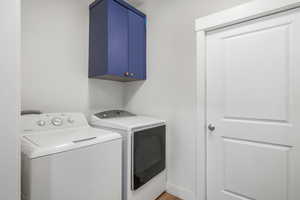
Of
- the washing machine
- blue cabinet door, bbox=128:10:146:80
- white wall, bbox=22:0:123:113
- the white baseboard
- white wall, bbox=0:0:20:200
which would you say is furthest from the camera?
blue cabinet door, bbox=128:10:146:80

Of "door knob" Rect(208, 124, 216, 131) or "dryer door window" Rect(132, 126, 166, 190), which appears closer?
"dryer door window" Rect(132, 126, 166, 190)

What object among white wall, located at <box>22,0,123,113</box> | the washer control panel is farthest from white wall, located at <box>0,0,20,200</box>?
white wall, located at <box>22,0,123,113</box>

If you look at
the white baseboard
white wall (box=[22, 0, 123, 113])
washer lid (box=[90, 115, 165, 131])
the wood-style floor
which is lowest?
the wood-style floor

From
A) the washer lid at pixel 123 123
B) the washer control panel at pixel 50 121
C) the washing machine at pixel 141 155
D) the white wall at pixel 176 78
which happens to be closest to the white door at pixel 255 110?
the white wall at pixel 176 78

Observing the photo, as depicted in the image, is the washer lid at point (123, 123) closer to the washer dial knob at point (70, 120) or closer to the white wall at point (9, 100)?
the washer dial knob at point (70, 120)

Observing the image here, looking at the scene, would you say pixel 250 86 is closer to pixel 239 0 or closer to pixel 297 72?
pixel 297 72

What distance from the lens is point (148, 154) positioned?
1.60m

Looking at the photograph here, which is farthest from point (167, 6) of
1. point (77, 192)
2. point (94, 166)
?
point (77, 192)

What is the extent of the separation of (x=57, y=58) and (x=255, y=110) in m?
2.08

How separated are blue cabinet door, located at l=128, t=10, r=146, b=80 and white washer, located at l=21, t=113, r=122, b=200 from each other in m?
1.01

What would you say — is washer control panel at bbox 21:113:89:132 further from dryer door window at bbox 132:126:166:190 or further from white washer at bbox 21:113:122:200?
dryer door window at bbox 132:126:166:190

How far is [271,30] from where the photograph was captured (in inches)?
51.3

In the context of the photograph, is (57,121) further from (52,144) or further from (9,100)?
(9,100)

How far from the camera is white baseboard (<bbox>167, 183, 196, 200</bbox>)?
1703 mm
